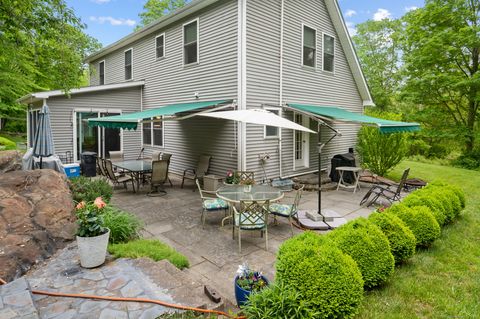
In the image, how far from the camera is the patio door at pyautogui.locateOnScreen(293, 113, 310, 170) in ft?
36.7

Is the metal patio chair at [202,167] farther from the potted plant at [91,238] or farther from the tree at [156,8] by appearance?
the tree at [156,8]

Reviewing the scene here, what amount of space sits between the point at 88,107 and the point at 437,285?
12554 millimetres

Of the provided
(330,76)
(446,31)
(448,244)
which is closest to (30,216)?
(448,244)

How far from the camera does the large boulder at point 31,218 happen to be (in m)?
3.99

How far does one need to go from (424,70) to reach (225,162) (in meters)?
15.0

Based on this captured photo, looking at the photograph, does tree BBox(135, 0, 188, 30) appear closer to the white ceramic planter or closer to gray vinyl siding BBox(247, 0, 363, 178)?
gray vinyl siding BBox(247, 0, 363, 178)

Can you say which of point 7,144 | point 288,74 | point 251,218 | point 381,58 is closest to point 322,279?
point 251,218

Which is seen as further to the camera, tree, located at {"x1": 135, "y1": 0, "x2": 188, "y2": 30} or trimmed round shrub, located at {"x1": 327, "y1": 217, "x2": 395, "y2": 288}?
tree, located at {"x1": 135, "y1": 0, "x2": 188, "y2": 30}

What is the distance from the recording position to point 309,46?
11.1m

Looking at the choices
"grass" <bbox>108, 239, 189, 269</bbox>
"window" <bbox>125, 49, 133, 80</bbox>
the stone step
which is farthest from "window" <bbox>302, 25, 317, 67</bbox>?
the stone step

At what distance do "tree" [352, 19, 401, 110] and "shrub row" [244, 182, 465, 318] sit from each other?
25.7 m

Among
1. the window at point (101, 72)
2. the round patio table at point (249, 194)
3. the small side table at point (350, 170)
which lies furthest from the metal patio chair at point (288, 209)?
the window at point (101, 72)

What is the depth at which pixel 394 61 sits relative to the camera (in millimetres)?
27516

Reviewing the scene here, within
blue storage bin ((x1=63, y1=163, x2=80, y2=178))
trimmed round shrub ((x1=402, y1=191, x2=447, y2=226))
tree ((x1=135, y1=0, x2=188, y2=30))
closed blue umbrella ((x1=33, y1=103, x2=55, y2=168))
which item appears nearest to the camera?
trimmed round shrub ((x1=402, y1=191, x2=447, y2=226))
